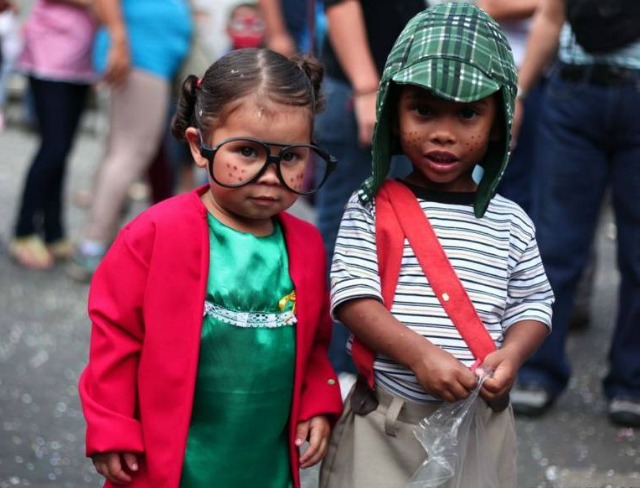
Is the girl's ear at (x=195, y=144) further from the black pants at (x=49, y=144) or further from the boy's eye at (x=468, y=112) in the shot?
the black pants at (x=49, y=144)

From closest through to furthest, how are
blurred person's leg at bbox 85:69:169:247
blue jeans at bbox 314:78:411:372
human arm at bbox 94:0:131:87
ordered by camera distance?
1. blue jeans at bbox 314:78:411:372
2. human arm at bbox 94:0:131:87
3. blurred person's leg at bbox 85:69:169:247

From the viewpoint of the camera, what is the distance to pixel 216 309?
2607 mm

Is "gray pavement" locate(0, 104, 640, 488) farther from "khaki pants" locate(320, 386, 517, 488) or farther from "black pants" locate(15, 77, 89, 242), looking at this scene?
"khaki pants" locate(320, 386, 517, 488)

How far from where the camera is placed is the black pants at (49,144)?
604cm

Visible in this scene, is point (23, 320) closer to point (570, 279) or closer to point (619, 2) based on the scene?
point (570, 279)

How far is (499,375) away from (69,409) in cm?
244

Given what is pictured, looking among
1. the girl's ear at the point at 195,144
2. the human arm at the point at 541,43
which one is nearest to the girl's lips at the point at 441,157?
the girl's ear at the point at 195,144

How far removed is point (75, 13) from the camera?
5938 mm

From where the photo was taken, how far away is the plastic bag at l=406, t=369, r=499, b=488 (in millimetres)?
2633

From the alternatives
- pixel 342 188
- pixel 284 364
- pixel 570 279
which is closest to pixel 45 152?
pixel 342 188

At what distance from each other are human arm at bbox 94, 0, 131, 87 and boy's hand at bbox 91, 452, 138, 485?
3382 mm

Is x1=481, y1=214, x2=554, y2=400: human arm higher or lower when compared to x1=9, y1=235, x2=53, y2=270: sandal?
higher

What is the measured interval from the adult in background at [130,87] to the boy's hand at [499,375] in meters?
3.55

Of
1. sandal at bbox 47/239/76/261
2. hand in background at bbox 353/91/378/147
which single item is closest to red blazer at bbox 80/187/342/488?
hand in background at bbox 353/91/378/147
